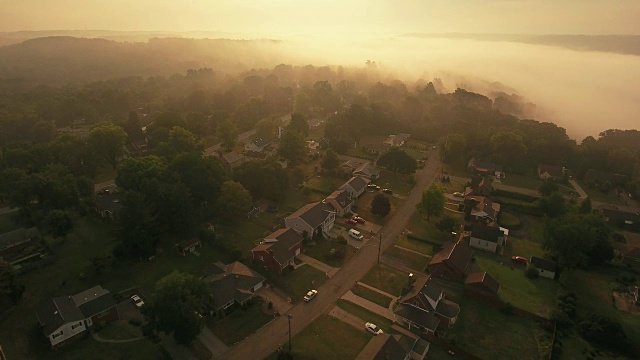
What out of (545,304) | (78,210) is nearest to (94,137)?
(78,210)

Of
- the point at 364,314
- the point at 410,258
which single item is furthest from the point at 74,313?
the point at 410,258

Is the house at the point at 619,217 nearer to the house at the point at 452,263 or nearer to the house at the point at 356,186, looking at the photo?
the house at the point at 452,263

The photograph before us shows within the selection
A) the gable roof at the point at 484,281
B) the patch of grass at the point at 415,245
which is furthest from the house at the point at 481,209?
the gable roof at the point at 484,281

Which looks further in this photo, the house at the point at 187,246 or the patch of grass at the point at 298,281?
the house at the point at 187,246

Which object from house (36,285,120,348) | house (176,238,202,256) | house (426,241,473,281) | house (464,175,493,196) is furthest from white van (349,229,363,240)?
house (36,285,120,348)

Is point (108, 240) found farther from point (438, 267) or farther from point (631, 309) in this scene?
point (631, 309)

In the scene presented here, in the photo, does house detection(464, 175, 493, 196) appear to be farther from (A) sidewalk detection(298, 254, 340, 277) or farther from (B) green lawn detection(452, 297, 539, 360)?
(A) sidewalk detection(298, 254, 340, 277)
